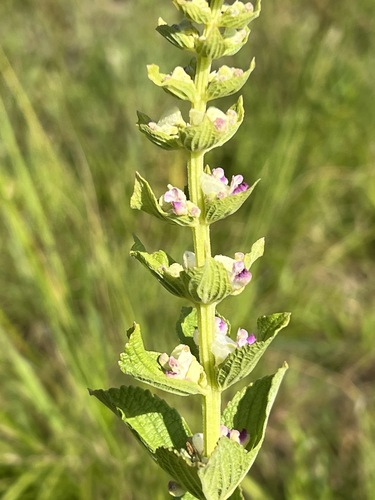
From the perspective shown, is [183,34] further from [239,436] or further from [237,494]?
[237,494]

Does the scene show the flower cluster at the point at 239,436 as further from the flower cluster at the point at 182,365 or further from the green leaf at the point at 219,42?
the green leaf at the point at 219,42

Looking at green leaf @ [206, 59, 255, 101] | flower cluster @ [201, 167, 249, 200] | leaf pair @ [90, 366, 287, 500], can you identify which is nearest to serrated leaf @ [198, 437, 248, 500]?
leaf pair @ [90, 366, 287, 500]

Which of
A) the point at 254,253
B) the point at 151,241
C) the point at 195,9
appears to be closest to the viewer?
the point at 195,9

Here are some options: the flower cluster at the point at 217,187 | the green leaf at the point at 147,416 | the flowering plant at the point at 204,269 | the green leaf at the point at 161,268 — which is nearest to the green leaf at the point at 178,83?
the flowering plant at the point at 204,269

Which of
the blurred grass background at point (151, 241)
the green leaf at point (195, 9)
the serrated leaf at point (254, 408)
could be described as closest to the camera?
the green leaf at point (195, 9)

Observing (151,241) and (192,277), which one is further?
(151,241)

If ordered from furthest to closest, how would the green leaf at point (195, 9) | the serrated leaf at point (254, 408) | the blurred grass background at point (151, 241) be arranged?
the blurred grass background at point (151, 241) → the serrated leaf at point (254, 408) → the green leaf at point (195, 9)

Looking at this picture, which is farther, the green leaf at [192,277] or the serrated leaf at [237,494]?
the serrated leaf at [237,494]

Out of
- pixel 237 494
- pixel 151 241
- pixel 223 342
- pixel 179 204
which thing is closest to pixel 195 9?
pixel 179 204
